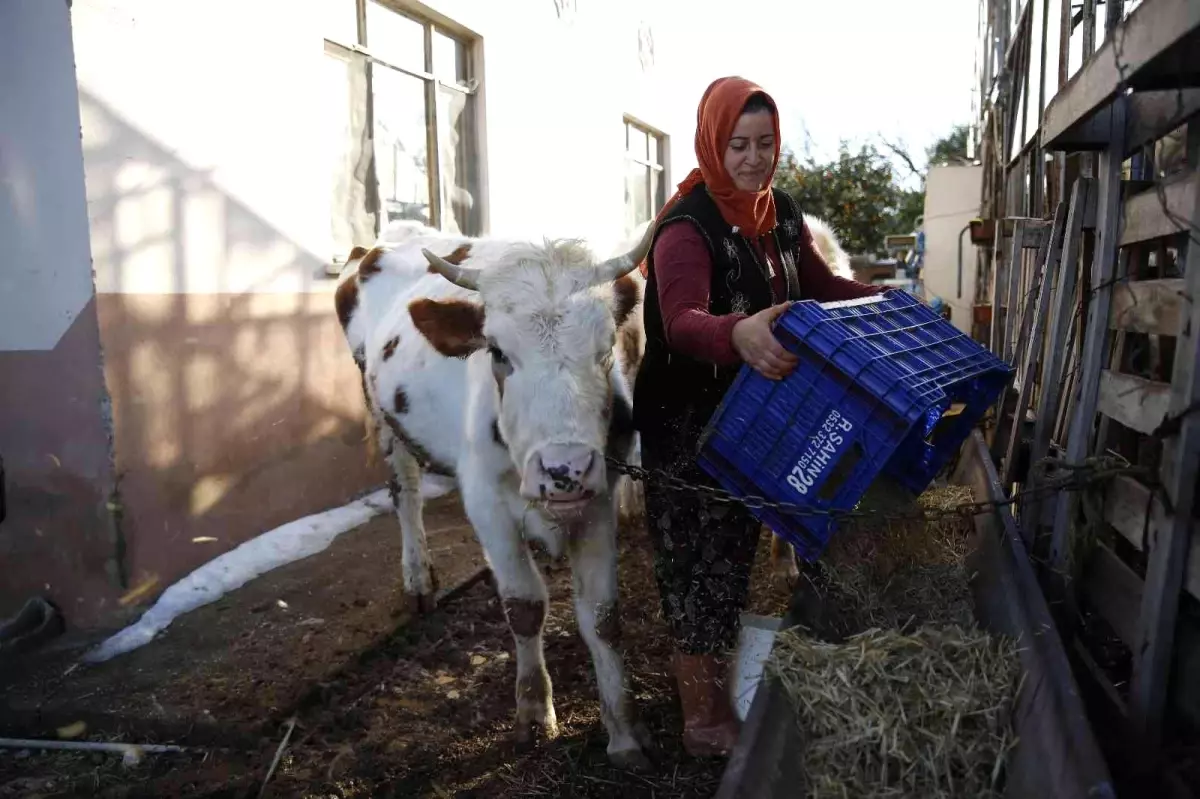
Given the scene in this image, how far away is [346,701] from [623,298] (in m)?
1.98

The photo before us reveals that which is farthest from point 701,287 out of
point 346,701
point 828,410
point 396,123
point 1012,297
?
point 396,123

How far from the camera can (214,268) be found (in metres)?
4.69

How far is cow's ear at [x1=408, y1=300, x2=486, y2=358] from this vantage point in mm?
2840

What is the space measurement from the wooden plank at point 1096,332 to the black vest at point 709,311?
0.91 m

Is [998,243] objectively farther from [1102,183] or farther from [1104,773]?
[1104,773]

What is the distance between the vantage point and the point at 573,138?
9.43 metres

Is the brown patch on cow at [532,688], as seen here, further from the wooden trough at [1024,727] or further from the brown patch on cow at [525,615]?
the wooden trough at [1024,727]

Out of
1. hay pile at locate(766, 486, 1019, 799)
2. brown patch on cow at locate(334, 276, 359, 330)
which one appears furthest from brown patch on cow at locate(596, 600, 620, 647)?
brown patch on cow at locate(334, 276, 359, 330)

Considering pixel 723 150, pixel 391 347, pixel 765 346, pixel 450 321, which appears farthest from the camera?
pixel 391 347

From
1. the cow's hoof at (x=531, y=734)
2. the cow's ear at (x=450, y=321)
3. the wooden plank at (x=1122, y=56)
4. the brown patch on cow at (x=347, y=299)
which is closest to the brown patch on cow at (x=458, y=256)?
the cow's ear at (x=450, y=321)

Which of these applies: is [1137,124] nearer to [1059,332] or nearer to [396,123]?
[1059,332]

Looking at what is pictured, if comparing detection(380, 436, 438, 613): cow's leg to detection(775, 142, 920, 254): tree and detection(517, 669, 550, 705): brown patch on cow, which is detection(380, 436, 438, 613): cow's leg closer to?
detection(517, 669, 550, 705): brown patch on cow

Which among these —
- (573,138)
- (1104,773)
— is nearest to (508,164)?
(573,138)

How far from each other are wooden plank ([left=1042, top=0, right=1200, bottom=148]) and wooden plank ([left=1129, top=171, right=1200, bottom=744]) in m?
0.33
